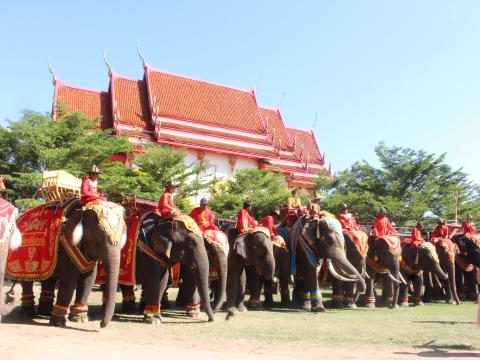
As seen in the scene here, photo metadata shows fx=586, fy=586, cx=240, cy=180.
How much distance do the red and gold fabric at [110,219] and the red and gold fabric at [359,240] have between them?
18.6ft

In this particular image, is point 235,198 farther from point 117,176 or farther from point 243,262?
point 243,262

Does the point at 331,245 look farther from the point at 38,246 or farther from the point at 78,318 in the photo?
the point at 38,246

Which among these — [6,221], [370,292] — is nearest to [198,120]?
[370,292]

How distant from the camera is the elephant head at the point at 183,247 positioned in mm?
8602

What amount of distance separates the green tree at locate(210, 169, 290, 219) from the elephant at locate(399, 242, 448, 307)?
311 inches

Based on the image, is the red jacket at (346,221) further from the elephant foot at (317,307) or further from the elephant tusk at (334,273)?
the elephant foot at (317,307)

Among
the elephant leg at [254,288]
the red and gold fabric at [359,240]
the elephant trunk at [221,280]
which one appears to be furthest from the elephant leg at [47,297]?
the red and gold fabric at [359,240]

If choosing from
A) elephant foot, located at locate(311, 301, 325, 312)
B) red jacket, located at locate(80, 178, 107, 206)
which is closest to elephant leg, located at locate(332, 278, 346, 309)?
elephant foot, located at locate(311, 301, 325, 312)

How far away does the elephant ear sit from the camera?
10664mm

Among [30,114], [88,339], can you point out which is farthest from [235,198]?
[88,339]

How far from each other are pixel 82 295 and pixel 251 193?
48.0 ft

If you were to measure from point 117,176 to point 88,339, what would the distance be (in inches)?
467

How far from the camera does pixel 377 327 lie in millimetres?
8797

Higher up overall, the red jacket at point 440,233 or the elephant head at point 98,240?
the red jacket at point 440,233
